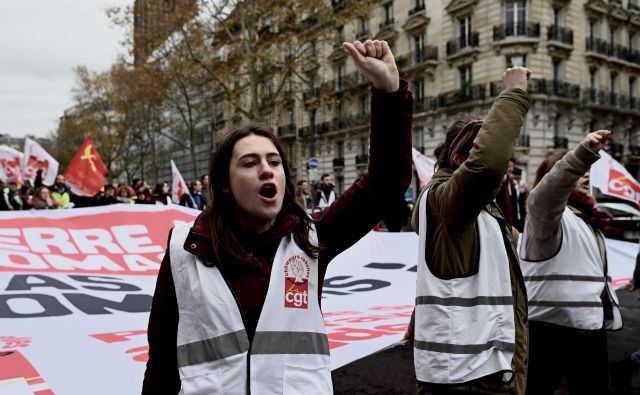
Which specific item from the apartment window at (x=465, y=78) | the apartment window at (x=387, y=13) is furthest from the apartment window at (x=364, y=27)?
the apartment window at (x=465, y=78)

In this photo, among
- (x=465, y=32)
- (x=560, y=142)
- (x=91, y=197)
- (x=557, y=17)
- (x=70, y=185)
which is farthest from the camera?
(x=465, y=32)

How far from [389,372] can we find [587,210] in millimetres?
2166

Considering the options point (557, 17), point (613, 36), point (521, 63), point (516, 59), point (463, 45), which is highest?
point (557, 17)

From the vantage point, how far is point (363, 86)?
39938 millimetres

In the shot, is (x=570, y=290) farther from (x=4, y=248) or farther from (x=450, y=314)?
(x=4, y=248)

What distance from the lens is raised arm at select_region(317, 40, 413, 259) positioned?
1666mm

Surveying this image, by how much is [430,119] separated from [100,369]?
110 ft

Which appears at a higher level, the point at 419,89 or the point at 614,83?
the point at 614,83

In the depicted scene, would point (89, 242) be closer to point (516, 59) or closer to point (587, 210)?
point (587, 210)

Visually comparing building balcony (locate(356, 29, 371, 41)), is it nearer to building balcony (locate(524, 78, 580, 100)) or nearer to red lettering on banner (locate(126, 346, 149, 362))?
building balcony (locate(524, 78, 580, 100))

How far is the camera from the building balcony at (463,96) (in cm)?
3181

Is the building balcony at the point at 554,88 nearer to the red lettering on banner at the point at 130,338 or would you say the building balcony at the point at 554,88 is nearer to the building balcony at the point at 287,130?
the building balcony at the point at 287,130

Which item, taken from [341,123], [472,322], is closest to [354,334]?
[472,322]

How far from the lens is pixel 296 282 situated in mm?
1699
